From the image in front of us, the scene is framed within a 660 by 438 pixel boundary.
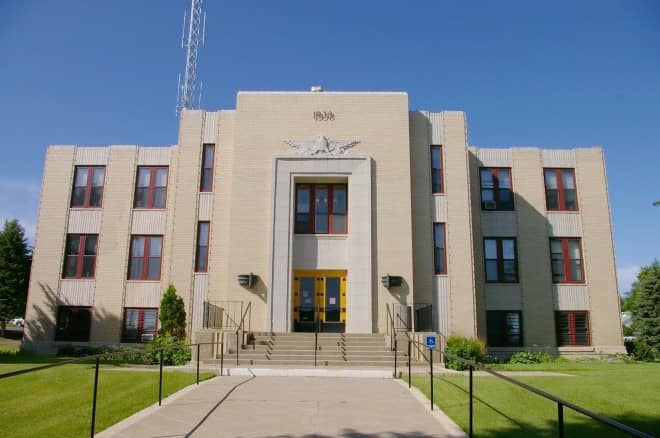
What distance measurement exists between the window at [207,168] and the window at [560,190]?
16.1 m

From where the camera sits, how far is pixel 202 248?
2322 cm

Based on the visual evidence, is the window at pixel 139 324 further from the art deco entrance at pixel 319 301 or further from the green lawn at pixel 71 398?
the green lawn at pixel 71 398

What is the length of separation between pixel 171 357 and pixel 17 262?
50.1 feet

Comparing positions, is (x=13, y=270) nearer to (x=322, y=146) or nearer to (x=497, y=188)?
(x=322, y=146)

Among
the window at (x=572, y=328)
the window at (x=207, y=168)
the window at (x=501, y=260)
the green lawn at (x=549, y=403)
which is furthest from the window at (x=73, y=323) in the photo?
the window at (x=572, y=328)

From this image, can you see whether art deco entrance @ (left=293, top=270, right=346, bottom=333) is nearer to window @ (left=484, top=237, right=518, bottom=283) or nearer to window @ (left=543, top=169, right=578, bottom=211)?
window @ (left=484, top=237, right=518, bottom=283)

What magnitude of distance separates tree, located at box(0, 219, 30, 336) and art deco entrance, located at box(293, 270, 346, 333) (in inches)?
662

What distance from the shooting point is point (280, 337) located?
1933 cm

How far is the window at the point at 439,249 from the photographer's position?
22.8 m

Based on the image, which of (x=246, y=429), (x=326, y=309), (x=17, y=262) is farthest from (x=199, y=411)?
(x=17, y=262)

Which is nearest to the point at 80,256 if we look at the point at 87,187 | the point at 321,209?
the point at 87,187

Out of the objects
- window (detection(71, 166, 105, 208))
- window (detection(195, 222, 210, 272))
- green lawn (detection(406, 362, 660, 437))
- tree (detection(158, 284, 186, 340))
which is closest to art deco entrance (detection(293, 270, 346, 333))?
window (detection(195, 222, 210, 272))

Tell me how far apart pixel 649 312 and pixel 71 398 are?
23703 mm

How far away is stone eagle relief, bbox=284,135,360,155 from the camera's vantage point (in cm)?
2252
